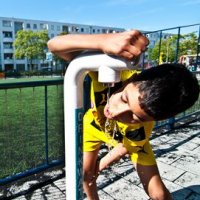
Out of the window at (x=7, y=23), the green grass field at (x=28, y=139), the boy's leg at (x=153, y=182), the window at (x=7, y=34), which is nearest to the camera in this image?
the boy's leg at (x=153, y=182)

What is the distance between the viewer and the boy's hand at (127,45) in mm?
855

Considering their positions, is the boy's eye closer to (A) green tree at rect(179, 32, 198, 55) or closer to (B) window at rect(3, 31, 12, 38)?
(A) green tree at rect(179, 32, 198, 55)

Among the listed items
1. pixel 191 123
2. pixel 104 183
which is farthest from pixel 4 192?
pixel 191 123

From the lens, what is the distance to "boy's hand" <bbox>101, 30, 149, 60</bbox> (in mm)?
855

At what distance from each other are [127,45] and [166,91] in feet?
0.84

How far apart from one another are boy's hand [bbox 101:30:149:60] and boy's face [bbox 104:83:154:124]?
23 cm

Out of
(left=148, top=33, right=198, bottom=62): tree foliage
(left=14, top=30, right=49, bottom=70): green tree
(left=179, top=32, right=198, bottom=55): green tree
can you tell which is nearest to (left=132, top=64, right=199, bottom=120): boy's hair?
(left=148, top=33, right=198, bottom=62): tree foliage

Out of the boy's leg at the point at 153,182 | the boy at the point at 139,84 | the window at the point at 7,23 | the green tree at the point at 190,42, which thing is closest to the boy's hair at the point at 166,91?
the boy at the point at 139,84

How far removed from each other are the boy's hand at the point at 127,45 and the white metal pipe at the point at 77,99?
3 cm

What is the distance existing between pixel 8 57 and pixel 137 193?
72479 mm

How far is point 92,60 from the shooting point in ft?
3.23

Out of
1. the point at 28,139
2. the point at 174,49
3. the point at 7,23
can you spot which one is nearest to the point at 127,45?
the point at 28,139

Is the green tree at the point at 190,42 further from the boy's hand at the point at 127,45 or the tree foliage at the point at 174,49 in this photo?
the boy's hand at the point at 127,45

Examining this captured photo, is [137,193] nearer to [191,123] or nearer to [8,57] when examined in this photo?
[191,123]
